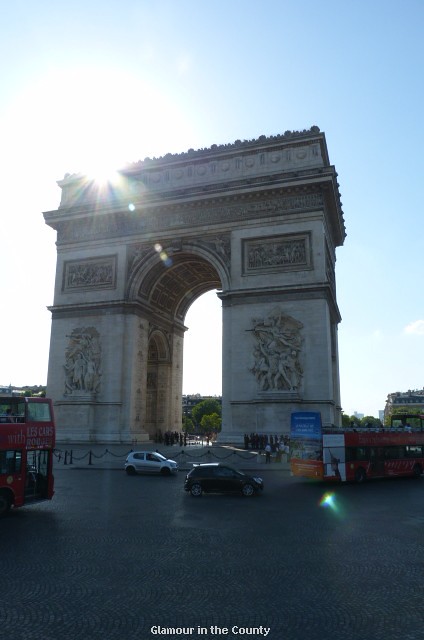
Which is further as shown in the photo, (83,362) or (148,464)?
(83,362)

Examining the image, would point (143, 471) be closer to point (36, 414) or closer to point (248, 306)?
point (36, 414)

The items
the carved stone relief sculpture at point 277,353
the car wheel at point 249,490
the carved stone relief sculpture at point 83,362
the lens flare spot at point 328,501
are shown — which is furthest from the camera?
the carved stone relief sculpture at point 83,362

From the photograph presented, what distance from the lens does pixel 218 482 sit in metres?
17.5

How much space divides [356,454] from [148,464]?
9.61 m

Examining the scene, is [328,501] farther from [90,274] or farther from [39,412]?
[90,274]

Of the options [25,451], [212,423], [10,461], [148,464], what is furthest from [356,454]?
[212,423]

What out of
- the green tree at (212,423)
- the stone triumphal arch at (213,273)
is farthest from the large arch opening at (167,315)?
the green tree at (212,423)

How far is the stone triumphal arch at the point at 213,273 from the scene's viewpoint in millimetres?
30984

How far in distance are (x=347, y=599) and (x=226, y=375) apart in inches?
985

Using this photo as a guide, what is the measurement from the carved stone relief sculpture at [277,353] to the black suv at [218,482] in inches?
519

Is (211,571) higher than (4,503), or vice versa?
(4,503)

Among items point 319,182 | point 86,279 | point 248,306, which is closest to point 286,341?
point 248,306

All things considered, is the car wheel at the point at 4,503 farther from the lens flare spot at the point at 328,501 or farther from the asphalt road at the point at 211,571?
the lens flare spot at the point at 328,501

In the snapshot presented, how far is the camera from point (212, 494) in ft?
59.8
